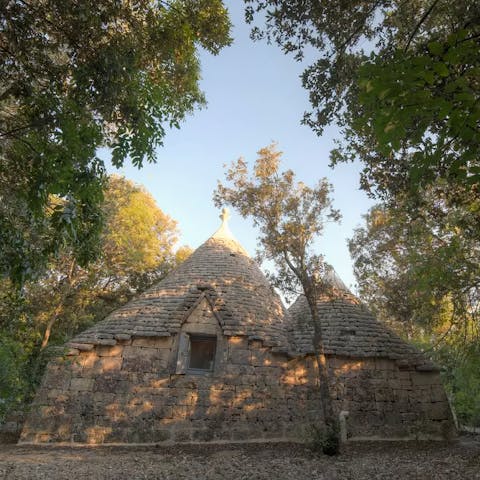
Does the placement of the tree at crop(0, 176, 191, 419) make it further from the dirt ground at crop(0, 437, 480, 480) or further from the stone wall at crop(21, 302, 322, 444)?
the dirt ground at crop(0, 437, 480, 480)

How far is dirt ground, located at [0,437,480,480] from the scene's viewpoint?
5.64 meters

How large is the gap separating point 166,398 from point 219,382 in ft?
4.05

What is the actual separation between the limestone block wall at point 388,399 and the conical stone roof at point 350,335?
22 cm

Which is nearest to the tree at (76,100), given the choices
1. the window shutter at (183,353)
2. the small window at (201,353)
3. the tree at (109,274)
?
the window shutter at (183,353)

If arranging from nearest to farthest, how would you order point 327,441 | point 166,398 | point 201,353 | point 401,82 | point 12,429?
point 401,82 → point 327,441 → point 166,398 → point 201,353 → point 12,429

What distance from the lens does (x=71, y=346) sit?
8211 mm

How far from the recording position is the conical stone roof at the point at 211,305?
870 cm

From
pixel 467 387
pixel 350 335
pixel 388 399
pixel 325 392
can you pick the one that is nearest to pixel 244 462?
pixel 325 392

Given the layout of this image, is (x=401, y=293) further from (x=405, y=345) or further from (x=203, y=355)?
(x=203, y=355)

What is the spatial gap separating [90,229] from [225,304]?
525 centimetres

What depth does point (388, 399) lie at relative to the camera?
27.5 ft

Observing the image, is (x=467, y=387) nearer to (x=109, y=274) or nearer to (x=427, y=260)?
(x=427, y=260)

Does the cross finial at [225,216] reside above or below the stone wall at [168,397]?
above

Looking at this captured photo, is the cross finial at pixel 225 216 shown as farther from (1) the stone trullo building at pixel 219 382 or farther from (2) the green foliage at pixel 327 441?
(2) the green foliage at pixel 327 441
